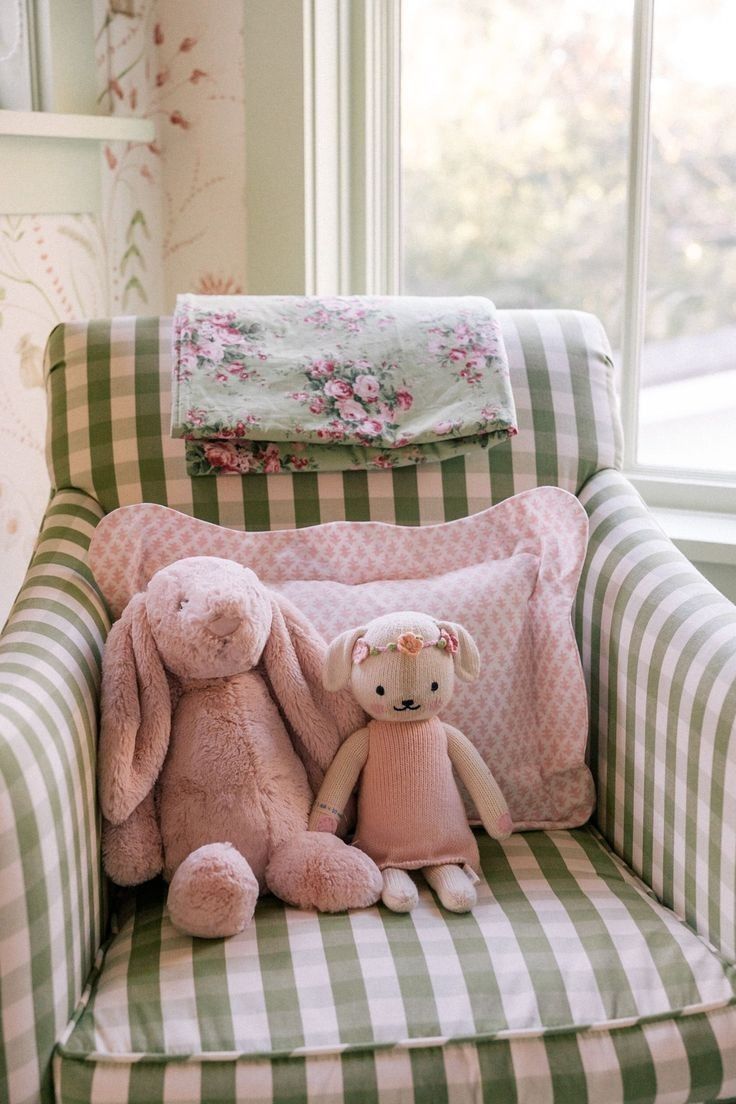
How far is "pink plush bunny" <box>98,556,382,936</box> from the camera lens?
3.74 ft

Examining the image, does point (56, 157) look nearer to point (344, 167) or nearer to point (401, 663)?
point (344, 167)

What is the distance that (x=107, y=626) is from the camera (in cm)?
131

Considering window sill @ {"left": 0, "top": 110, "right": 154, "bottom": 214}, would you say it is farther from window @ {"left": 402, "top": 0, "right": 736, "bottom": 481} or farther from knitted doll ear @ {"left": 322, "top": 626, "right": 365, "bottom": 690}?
knitted doll ear @ {"left": 322, "top": 626, "right": 365, "bottom": 690}

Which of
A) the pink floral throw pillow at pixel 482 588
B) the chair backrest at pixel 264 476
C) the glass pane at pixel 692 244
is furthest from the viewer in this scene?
the glass pane at pixel 692 244

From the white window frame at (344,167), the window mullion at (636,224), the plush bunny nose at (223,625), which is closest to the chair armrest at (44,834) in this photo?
the plush bunny nose at (223,625)

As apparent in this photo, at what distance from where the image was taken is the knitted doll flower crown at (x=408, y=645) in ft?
3.92

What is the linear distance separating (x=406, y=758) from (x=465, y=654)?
127 millimetres

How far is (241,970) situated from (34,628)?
→ 15.6 inches

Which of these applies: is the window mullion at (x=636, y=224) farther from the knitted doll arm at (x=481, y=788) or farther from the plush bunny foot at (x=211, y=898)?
the plush bunny foot at (x=211, y=898)

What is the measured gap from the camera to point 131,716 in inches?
45.9

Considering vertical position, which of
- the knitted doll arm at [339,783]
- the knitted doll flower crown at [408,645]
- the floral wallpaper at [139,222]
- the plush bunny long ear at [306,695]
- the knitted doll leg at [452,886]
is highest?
the floral wallpaper at [139,222]

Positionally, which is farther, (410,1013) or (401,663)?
(401,663)

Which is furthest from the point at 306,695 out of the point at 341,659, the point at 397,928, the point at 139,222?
the point at 139,222

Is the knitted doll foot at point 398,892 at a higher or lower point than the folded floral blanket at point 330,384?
lower
